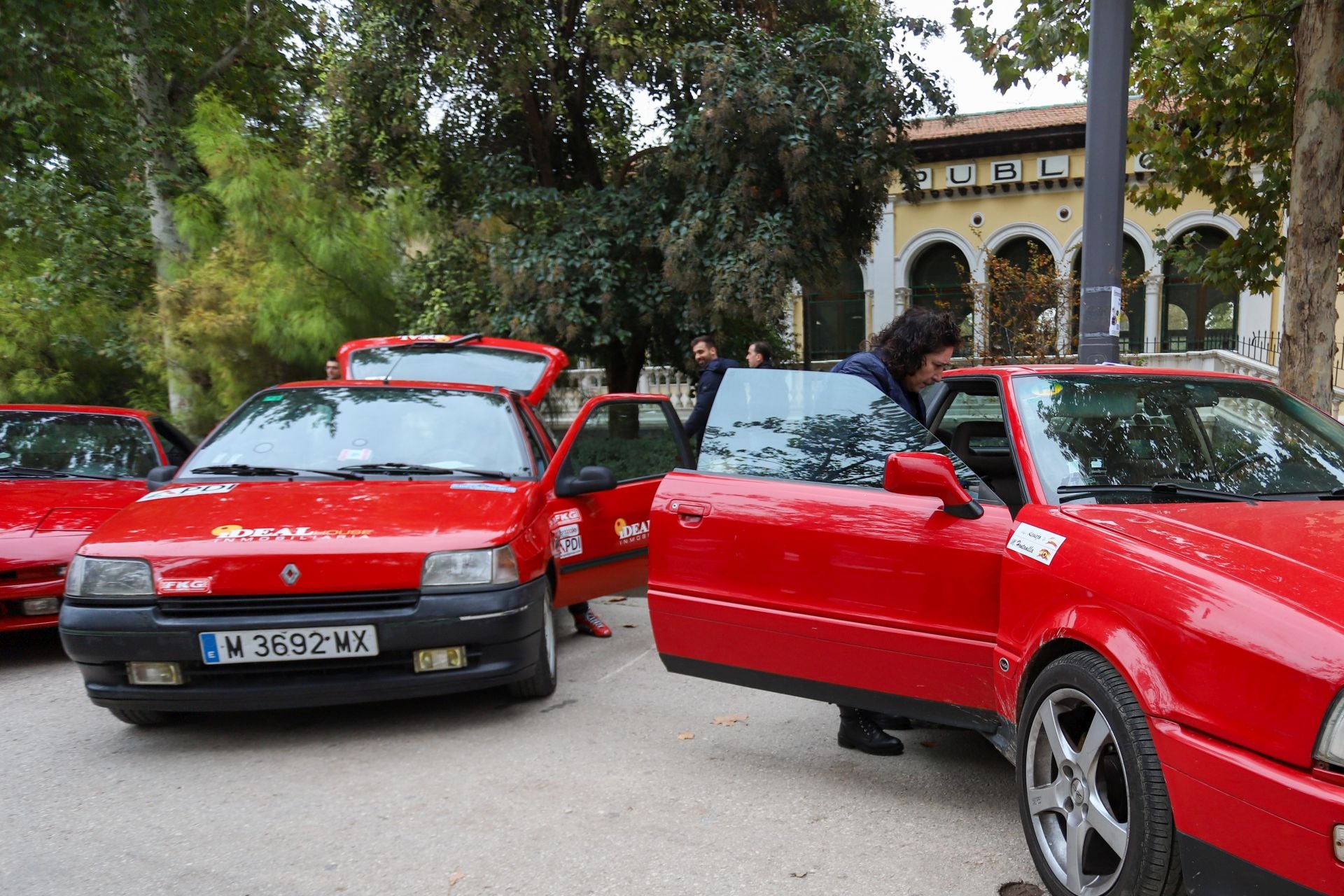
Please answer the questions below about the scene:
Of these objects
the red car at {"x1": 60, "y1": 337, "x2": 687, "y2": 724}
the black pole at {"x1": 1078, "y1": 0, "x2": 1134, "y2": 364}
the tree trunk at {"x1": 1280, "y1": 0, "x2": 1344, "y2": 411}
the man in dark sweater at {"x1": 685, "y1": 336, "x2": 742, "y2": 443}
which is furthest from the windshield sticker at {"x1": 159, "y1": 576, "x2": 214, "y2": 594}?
A: the tree trunk at {"x1": 1280, "y1": 0, "x2": 1344, "y2": 411}

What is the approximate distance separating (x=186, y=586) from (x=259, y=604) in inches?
11.1

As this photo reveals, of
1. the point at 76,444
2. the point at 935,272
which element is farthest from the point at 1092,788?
the point at 935,272

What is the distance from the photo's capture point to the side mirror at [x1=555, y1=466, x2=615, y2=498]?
5148mm

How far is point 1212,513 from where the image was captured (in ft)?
9.45

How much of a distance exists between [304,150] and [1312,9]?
10942 mm

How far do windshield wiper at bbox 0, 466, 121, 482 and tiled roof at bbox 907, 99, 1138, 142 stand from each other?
21.3 m

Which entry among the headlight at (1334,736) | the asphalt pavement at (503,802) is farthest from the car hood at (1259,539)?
the asphalt pavement at (503,802)

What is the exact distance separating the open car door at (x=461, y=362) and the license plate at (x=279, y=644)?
2520mm

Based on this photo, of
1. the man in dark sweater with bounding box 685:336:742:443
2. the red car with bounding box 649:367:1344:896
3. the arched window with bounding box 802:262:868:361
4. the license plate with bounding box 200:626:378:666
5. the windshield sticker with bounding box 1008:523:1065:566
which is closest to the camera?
the red car with bounding box 649:367:1344:896

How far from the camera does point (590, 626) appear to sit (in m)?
6.22

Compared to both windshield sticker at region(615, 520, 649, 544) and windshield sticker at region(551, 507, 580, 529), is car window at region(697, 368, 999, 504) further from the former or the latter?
windshield sticker at region(615, 520, 649, 544)

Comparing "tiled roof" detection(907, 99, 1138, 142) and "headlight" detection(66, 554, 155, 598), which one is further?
"tiled roof" detection(907, 99, 1138, 142)

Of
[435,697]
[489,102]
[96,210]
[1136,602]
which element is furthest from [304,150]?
[1136,602]

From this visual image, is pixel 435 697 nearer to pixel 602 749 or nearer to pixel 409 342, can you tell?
pixel 602 749
